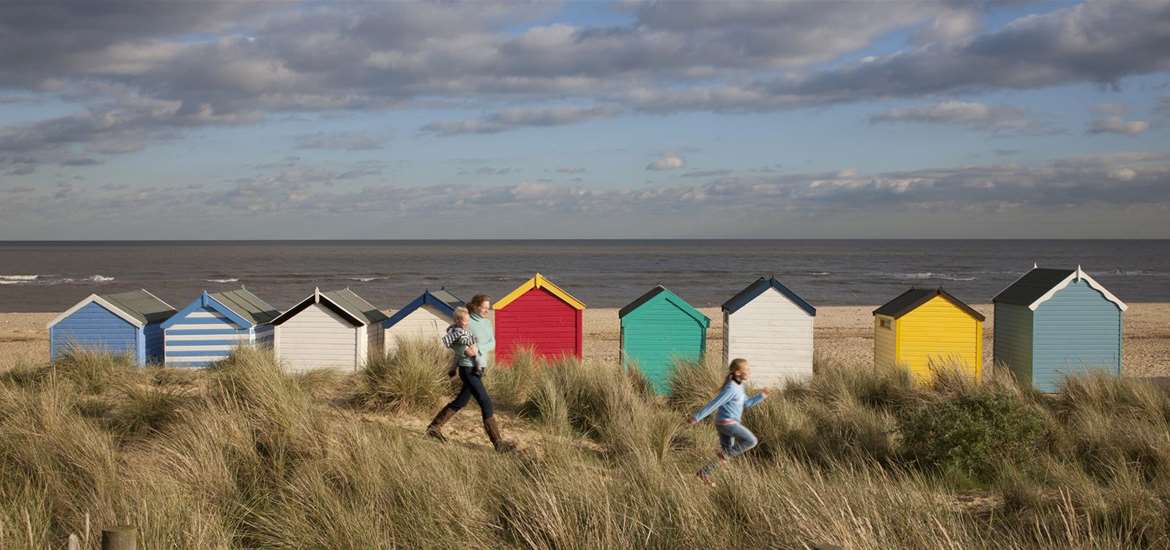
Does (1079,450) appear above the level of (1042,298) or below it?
below

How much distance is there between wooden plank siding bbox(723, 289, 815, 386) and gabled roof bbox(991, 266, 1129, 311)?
3039 millimetres

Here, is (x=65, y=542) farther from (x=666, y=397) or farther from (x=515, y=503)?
(x=666, y=397)

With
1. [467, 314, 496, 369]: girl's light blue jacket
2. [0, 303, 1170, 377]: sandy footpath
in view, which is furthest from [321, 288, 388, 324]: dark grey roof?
[0, 303, 1170, 377]: sandy footpath

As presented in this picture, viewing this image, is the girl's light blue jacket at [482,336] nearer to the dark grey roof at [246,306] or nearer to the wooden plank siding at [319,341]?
the wooden plank siding at [319,341]

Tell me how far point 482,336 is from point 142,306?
25.4ft

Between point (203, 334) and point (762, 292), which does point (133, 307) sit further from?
point (762, 292)

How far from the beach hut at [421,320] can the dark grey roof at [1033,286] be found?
8.02 meters

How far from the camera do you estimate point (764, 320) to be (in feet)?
42.7

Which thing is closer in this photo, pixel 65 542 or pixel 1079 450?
pixel 65 542

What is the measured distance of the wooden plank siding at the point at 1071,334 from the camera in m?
13.1

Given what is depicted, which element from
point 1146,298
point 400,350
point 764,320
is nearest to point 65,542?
point 400,350

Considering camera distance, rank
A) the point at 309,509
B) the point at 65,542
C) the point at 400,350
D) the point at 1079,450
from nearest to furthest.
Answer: the point at 65,542 < the point at 309,509 < the point at 1079,450 < the point at 400,350

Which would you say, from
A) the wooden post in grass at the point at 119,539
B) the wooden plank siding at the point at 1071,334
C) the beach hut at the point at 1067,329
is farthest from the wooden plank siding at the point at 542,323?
the wooden post in grass at the point at 119,539

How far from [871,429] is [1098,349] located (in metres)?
5.95
